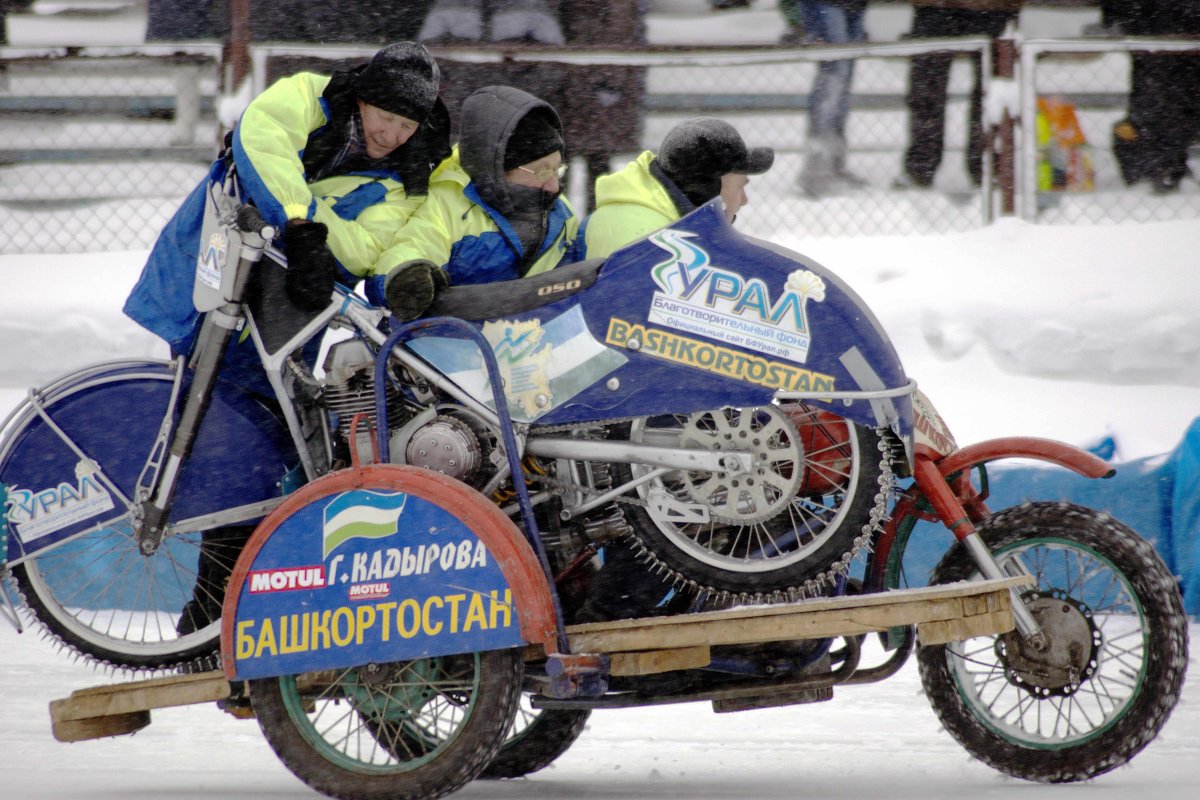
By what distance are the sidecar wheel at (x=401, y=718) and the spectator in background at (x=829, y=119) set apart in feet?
18.5

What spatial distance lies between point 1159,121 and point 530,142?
6.04 meters

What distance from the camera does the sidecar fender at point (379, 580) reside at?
10.4ft

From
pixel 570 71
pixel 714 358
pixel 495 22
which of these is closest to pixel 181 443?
pixel 714 358

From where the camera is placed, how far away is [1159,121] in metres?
8.34

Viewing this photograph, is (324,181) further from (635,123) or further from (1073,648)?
(635,123)

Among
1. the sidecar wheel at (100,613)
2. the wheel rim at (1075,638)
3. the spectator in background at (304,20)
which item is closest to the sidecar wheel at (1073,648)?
the wheel rim at (1075,638)

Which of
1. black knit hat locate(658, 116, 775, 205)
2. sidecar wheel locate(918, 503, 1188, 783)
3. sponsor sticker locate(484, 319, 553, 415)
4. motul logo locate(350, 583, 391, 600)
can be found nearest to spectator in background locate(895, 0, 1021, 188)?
black knit hat locate(658, 116, 775, 205)

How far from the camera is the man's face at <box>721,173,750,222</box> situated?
373 centimetres

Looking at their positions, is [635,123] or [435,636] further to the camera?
[635,123]

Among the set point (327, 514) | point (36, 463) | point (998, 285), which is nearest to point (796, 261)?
point (327, 514)

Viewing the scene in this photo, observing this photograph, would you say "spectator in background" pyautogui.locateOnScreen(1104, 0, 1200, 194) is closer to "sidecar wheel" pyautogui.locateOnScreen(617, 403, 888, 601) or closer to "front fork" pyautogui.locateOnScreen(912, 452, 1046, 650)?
"front fork" pyautogui.locateOnScreen(912, 452, 1046, 650)

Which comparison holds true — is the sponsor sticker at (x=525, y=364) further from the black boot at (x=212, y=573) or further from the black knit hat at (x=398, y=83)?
the black boot at (x=212, y=573)

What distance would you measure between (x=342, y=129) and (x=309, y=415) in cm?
74

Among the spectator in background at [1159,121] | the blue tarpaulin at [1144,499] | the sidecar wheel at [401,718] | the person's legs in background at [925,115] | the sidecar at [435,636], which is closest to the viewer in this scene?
the sidecar at [435,636]
